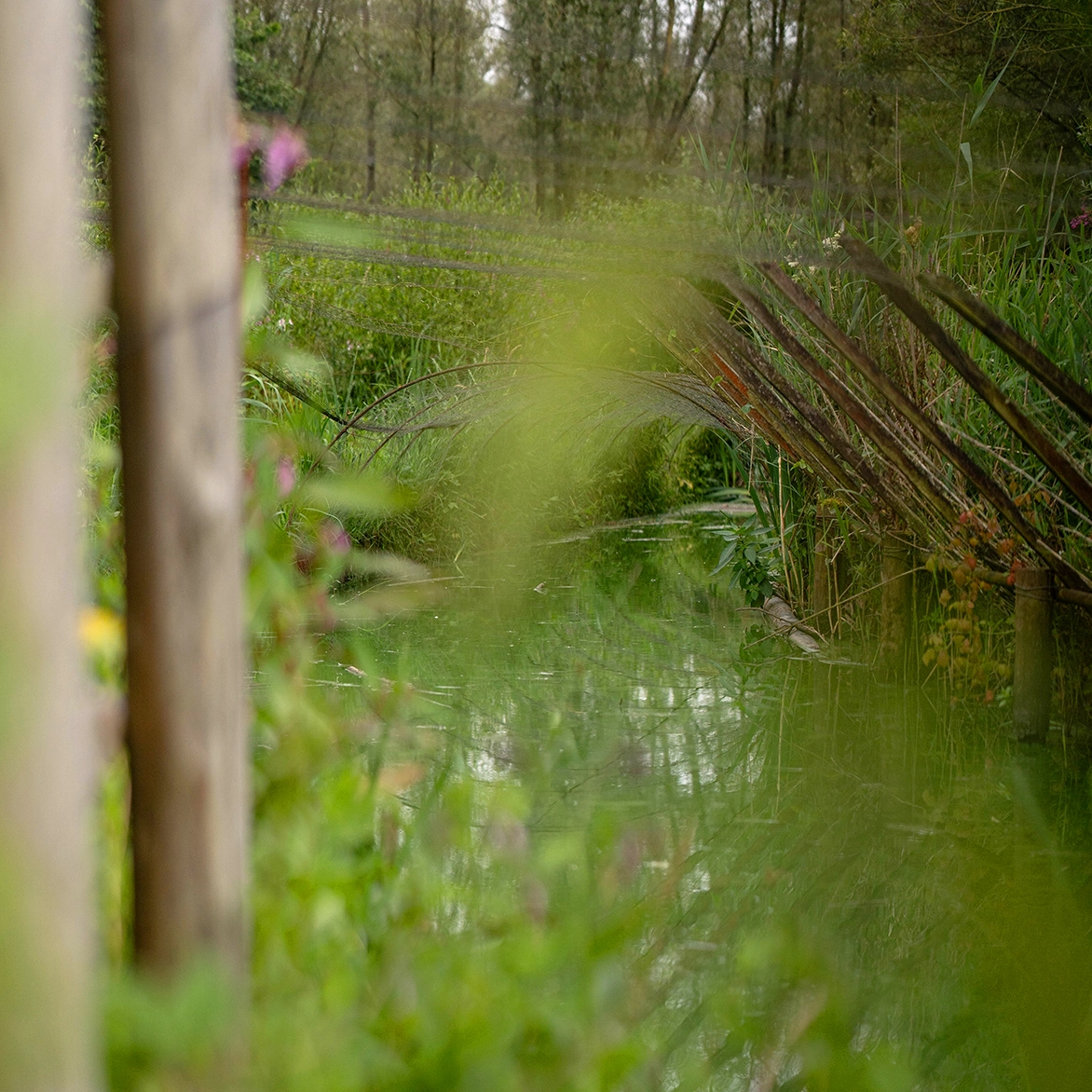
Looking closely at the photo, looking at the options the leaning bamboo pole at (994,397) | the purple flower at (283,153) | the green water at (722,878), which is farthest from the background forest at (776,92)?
the green water at (722,878)

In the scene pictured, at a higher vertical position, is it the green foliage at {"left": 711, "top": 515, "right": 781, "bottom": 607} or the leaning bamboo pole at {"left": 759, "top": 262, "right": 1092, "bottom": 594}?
the leaning bamboo pole at {"left": 759, "top": 262, "right": 1092, "bottom": 594}

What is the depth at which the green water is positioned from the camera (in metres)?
1.22

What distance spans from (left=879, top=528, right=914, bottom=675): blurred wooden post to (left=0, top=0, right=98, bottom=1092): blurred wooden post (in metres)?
3.48

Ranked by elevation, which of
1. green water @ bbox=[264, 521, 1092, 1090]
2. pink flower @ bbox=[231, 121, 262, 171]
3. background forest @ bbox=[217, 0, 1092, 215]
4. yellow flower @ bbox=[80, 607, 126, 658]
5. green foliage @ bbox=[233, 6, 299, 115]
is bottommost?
green water @ bbox=[264, 521, 1092, 1090]

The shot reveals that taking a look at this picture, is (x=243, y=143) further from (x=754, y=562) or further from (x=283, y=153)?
(x=754, y=562)

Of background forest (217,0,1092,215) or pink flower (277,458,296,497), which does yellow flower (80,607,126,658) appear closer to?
pink flower (277,458,296,497)

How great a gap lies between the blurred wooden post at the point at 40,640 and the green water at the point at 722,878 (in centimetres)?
41

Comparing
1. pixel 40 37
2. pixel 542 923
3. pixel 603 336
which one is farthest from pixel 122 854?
pixel 603 336

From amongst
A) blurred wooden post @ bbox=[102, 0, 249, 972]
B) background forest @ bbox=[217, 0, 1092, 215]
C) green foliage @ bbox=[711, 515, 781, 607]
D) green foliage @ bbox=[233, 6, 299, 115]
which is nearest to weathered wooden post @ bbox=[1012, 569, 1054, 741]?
background forest @ bbox=[217, 0, 1092, 215]

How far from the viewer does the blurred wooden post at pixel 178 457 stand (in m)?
0.81

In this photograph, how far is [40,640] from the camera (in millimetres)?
692

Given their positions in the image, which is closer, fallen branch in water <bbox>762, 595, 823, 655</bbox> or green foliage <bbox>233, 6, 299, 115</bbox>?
fallen branch in water <bbox>762, 595, 823, 655</bbox>

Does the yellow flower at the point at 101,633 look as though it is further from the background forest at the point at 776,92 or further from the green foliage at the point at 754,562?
the green foliage at the point at 754,562

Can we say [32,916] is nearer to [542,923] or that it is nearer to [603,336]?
[542,923]
